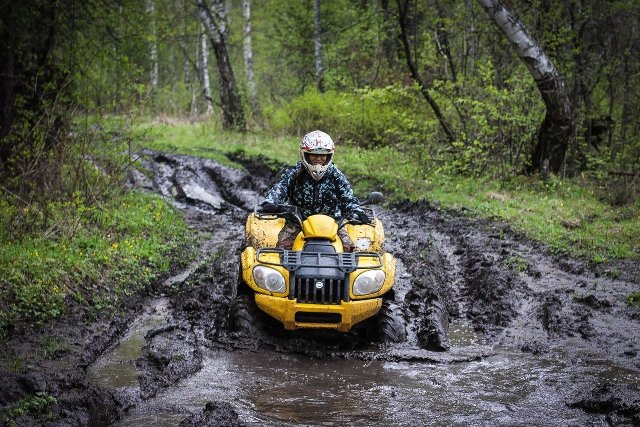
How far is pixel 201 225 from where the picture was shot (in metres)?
13.8

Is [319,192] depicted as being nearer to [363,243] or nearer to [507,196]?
[363,243]

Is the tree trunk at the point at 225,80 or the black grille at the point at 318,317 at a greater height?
the tree trunk at the point at 225,80

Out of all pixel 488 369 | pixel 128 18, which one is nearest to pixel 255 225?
pixel 488 369

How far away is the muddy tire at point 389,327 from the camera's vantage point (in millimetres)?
7262

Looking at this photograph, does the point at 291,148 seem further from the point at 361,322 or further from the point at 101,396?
the point at 101,396

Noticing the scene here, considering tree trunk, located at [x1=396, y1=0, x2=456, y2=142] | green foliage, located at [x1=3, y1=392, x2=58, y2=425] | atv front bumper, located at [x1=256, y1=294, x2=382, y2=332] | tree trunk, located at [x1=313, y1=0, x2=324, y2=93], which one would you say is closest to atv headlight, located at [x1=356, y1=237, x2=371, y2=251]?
atv front bumper, located at [x1=256, y1=294, x2=382, y2=332]

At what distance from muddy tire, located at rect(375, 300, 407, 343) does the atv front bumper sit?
38 cm

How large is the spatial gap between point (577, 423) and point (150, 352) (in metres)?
3.95

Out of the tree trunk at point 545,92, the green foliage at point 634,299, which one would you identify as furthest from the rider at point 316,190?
the tree trunk at point 545,92

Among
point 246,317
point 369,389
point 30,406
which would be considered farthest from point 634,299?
point 30,406

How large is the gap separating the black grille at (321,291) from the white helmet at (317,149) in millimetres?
1799

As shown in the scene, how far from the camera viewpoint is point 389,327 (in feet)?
23.9

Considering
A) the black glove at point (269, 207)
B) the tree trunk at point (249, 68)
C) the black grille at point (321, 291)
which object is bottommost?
the black grille at point (321, 291)

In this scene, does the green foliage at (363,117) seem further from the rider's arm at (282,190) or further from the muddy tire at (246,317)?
the muddy tire at (246,317)
